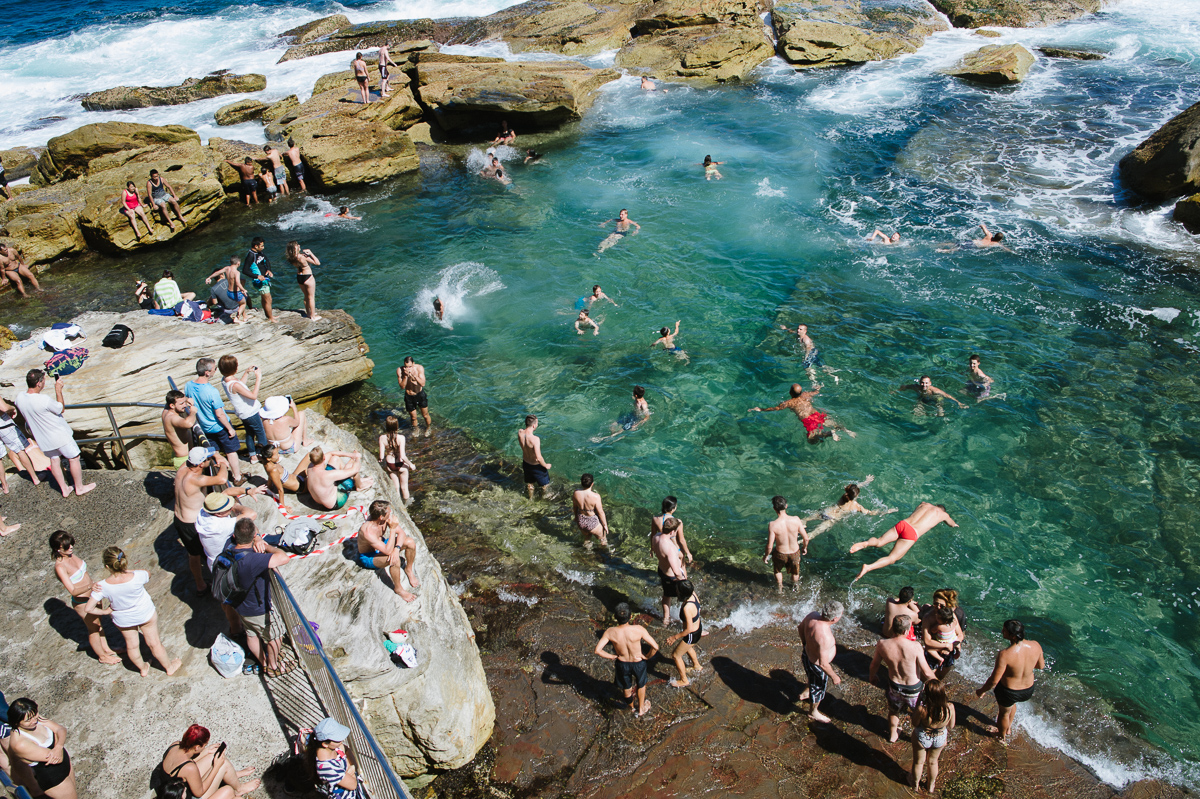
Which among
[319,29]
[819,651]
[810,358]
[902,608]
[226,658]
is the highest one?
[319,29]

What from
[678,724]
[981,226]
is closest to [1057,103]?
[981,226]

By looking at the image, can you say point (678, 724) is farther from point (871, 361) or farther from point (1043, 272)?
point (1043, 272)

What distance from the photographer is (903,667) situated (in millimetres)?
7148

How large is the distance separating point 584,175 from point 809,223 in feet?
25.9

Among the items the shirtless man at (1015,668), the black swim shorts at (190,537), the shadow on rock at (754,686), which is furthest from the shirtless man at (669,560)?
the black swim shorts at (190,537)

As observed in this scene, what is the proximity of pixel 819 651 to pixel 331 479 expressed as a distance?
6.26m

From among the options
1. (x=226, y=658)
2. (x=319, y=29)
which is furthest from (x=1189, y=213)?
(x=319, y=29)

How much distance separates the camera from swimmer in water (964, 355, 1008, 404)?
43.1 ft

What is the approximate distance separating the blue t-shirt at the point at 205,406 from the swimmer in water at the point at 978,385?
13014 millimetres

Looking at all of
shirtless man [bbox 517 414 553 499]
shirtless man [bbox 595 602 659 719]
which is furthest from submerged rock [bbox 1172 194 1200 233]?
shirtless man [bbox 595 602 659 719]

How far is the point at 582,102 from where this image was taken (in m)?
28.0

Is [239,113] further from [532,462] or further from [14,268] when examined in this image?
[532,462]

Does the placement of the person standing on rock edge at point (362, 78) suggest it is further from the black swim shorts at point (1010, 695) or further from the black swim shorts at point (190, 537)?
the black swim shorts at point (1010, 695)

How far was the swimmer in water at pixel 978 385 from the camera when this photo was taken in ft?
43.1
